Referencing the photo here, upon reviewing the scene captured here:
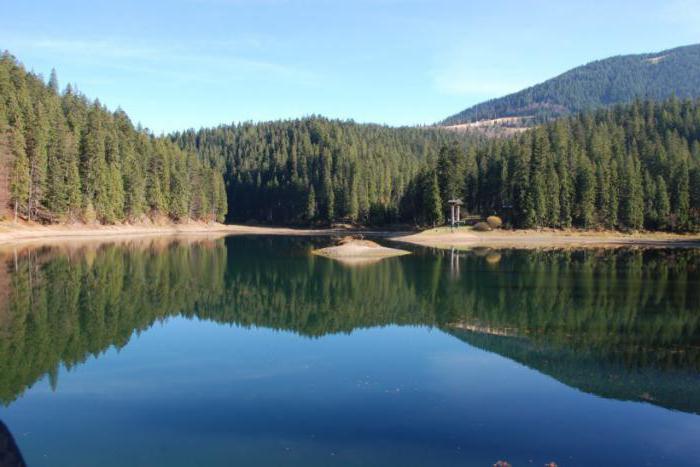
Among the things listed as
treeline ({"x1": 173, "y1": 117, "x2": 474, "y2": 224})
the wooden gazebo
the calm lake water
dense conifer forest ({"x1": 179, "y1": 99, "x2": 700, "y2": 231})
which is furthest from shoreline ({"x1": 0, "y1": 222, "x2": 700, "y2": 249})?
the calm lake water

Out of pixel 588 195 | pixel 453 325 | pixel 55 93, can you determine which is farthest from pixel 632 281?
pixel 55 93

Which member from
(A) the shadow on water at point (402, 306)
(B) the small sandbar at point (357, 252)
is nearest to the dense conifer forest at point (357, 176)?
(A) the shadow on water at point (402, 306)

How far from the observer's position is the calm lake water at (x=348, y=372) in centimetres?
1183

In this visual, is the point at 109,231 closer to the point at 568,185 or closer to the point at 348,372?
the point at 568,185

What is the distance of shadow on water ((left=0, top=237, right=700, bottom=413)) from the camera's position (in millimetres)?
18203

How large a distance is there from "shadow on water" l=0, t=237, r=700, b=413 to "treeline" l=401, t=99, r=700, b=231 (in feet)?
117

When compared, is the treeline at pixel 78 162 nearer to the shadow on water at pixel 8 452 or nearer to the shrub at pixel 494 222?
the shrub at pixel 494 222

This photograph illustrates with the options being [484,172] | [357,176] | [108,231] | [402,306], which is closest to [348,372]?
[402,306]

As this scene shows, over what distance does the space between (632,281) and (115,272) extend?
119 ft

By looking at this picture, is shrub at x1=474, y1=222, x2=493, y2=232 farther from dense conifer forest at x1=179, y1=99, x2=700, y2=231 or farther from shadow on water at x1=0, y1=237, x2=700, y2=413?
shadow on water at x1=0, y1=237, x2=700, y2=413

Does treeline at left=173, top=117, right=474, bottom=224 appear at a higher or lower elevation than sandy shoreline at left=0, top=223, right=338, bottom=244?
higher

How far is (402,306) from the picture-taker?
101ft

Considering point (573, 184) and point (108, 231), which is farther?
point (573, 184)

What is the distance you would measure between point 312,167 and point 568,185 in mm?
72556
